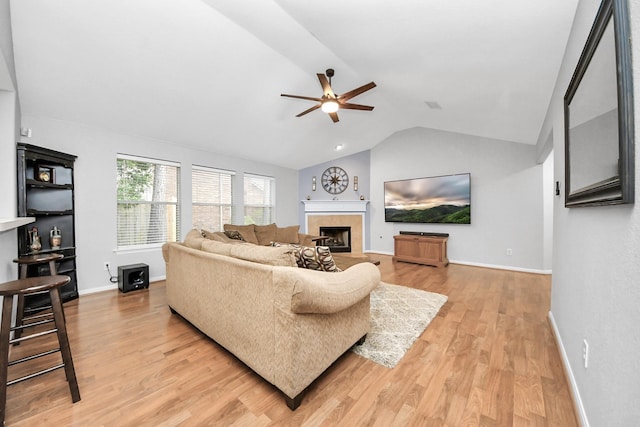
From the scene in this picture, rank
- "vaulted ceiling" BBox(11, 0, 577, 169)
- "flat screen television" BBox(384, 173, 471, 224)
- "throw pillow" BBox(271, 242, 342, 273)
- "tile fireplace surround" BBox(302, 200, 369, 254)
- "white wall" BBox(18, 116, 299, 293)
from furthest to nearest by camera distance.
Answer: "tile fireplace surround" BBox(302, 200, 369, 254) → "flat screen television" BBox(384, 173, 471, 224) → "white wall" BBox(18, 116, 299, 293) → "vaulted ceiling" BBox(11, 0, 577, 169) → "throw pillow" BBox(271, 242, 342, 273)

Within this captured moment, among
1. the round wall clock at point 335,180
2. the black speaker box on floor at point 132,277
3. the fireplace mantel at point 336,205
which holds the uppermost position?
the round wall clock at point 335,180

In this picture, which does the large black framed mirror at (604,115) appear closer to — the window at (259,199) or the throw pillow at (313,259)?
the throw pillow at (313,259)

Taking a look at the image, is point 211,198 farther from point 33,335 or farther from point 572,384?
point 572,384

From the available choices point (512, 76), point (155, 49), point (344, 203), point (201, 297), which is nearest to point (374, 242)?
point (344, 203)

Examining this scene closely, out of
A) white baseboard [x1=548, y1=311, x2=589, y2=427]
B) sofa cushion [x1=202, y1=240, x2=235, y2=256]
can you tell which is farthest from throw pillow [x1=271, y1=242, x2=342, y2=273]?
white baseboard [x1=548, y1=311, x2=589, y2=427]

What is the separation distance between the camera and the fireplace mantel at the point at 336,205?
662 cm

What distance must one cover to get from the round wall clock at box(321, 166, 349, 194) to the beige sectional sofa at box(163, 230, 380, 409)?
4.92m

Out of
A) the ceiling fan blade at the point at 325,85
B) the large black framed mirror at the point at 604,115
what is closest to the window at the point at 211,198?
the ceiling fan blade at the point at 325,85

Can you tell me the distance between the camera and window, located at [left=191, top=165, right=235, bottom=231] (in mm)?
4914

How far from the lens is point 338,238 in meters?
6.82

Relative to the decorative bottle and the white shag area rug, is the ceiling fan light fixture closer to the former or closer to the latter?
the white shag area rug

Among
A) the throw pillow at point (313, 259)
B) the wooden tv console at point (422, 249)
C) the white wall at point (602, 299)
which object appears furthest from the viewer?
the wooden tv console at point (422, 249)

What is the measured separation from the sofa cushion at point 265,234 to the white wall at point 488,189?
9.72ft

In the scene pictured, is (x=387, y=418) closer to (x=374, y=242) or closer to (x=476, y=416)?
(x=476, y=416)
